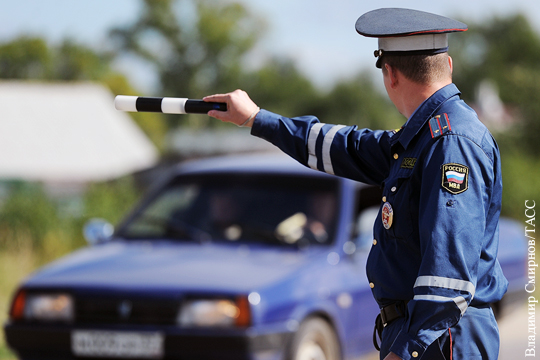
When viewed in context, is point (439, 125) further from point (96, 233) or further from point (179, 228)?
point (96, 233)

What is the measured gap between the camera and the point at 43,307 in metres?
4.83

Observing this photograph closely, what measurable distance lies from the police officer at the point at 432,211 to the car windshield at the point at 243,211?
2852 millimetres

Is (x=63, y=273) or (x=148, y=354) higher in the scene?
(x=63, y=273)

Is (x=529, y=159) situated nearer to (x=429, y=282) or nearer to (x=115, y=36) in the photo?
(x=429, y=282)

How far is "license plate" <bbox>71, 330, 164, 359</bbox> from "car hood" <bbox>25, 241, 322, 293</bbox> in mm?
276

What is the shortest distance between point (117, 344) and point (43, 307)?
1.81 feet

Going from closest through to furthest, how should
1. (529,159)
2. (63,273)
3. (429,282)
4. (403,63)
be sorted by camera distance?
(429,282), (403,63), (63,273), (529,159)

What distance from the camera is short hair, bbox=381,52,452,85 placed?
8.20ft

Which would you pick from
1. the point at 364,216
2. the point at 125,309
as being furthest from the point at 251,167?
the point at 125,309

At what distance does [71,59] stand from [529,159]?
4299cm

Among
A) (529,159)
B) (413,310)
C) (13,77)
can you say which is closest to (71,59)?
(13,77)

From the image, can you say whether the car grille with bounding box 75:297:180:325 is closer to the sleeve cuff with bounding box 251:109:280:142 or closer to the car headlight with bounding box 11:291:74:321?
the car headlight with bounding box 11:291:74:321

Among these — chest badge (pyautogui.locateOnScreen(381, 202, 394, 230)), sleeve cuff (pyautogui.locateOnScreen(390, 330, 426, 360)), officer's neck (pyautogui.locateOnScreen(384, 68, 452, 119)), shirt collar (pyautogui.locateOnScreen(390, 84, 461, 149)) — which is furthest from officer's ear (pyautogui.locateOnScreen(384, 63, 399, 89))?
sleeve cuff (pyautogui.locateOnScreen(390, 330, 426, 360))

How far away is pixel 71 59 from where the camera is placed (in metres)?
58.7
